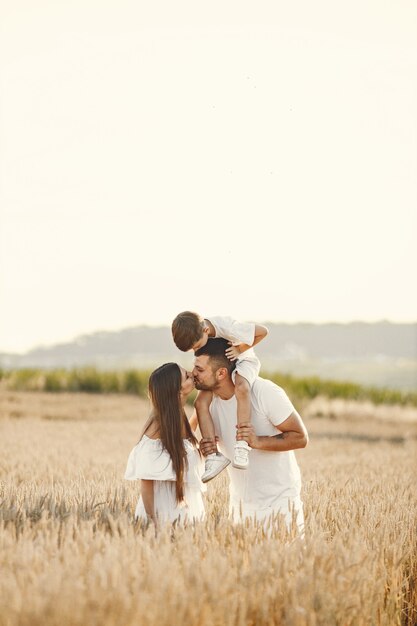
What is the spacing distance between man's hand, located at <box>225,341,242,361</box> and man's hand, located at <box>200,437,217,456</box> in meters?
0.62

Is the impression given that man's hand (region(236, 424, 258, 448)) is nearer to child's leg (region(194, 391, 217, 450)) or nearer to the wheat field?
child's leg (region(194, 391, 217, 450))

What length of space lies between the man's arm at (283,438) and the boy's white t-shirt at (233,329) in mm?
721

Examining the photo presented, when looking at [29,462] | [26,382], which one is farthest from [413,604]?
[26,382]

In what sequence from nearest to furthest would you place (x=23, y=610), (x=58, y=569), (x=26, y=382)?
(x=23, y=610) → (x=58, y=569) → (x=26, y=382)

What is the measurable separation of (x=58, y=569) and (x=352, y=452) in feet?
41.0

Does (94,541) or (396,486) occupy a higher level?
(94,541)

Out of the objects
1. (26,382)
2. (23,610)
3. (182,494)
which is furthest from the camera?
(26,382)

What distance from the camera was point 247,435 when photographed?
6.06m

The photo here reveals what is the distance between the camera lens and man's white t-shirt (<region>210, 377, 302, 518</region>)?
6.20 meters

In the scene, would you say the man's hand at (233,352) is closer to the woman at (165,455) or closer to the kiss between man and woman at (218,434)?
the kiss between man and woman at (218,434)

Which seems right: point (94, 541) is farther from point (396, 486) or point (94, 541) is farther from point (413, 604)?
point (396, 486)

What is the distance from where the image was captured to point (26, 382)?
1003 inches

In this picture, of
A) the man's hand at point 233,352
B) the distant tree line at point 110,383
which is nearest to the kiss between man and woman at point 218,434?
the man's hand at point 233,352

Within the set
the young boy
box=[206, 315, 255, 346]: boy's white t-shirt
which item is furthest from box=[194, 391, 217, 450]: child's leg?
box=[206, 315, 255, 346]: boy's white t-shirt
